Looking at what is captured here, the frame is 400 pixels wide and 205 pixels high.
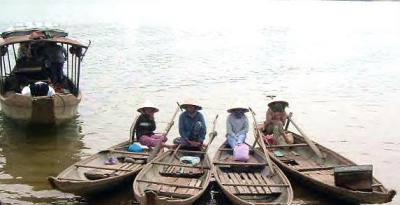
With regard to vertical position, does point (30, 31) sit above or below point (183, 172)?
above

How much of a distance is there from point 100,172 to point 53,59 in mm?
6480

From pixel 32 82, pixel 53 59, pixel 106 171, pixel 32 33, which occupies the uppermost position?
pixel 32 33

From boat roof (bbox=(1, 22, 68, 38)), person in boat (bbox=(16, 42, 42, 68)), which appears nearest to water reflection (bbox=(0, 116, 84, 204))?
person in boat (bbox=(16, 42, 42, 68))

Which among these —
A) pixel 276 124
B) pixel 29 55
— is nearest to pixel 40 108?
pixel 29 55

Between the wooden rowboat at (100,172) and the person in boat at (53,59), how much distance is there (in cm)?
506

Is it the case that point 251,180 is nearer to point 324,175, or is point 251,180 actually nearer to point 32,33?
point 324,175

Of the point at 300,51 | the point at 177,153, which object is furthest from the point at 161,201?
the point at 300,51

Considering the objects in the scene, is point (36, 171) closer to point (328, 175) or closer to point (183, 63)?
point (328, 175)

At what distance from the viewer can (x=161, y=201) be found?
764cm

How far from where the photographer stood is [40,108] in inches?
516

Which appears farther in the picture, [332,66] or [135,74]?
[332,66]

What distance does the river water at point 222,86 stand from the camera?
41.1ft

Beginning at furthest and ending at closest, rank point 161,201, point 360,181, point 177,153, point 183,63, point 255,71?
1. point 183,63
2. point 255,71
3. point 177,153
4. point 360,181
5. point 161,201

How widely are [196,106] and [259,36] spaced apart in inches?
1293
